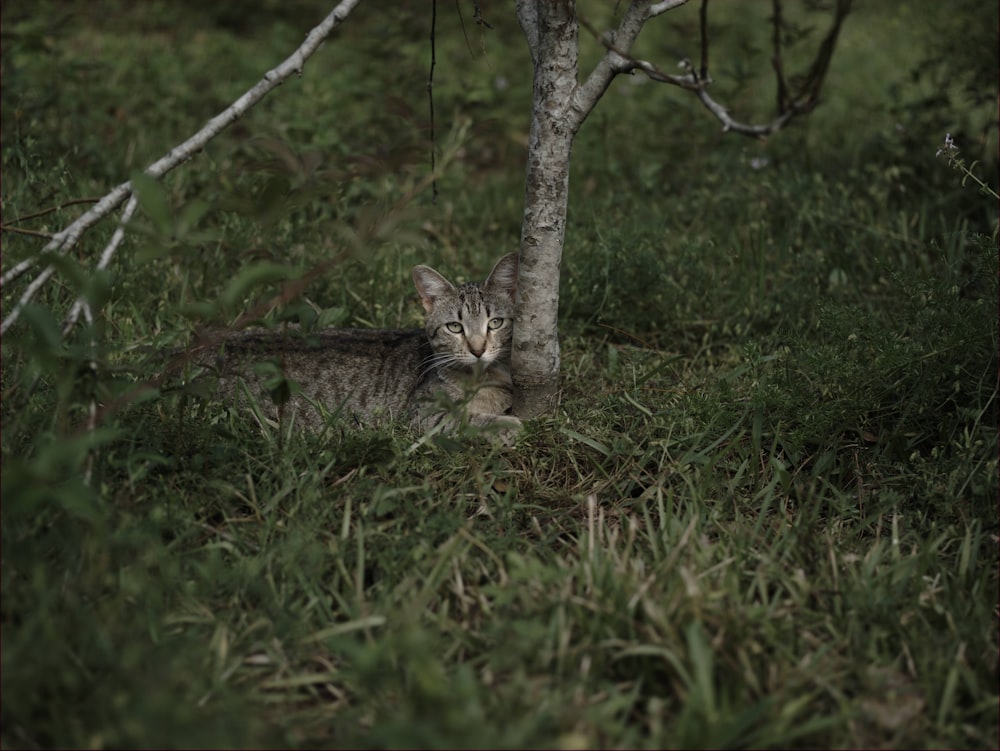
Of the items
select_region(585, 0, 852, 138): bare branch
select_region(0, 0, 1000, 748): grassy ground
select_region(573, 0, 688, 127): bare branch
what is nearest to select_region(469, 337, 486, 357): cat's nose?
select_region(0, 0, 1000, 748): grassy ground

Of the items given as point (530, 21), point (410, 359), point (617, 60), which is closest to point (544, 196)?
point (617, 60)

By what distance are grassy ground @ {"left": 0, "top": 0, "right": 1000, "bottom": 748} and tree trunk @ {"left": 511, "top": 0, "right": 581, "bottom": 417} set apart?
0.67 ft

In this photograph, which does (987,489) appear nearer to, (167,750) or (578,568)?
(578,568)

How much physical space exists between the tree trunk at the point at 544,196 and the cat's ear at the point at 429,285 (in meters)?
0.60

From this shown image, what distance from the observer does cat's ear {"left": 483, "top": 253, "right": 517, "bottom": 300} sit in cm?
405

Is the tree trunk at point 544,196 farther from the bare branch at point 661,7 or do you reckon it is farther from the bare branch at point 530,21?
the bare branch at point 661,7

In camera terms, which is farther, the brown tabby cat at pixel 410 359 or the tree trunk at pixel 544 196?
the brown tabby cat at pixel 410 359

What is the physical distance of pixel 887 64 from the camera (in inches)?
332

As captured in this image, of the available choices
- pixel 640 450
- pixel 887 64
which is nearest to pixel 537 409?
pixel 640 450

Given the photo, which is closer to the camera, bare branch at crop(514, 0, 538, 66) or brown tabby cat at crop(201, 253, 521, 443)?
bare branch at crop(514, 0, 538, 66)

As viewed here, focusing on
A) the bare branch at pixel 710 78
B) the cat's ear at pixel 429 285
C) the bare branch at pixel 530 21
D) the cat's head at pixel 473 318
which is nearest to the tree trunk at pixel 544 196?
Answer: the bare branch at pixel 530 21

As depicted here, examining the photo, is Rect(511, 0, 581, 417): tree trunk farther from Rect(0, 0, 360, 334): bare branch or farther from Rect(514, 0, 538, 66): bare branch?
Rect(0, 0, 360, 334): bare branch

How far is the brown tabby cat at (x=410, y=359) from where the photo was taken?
13.0 feet

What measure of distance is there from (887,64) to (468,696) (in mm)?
7882
